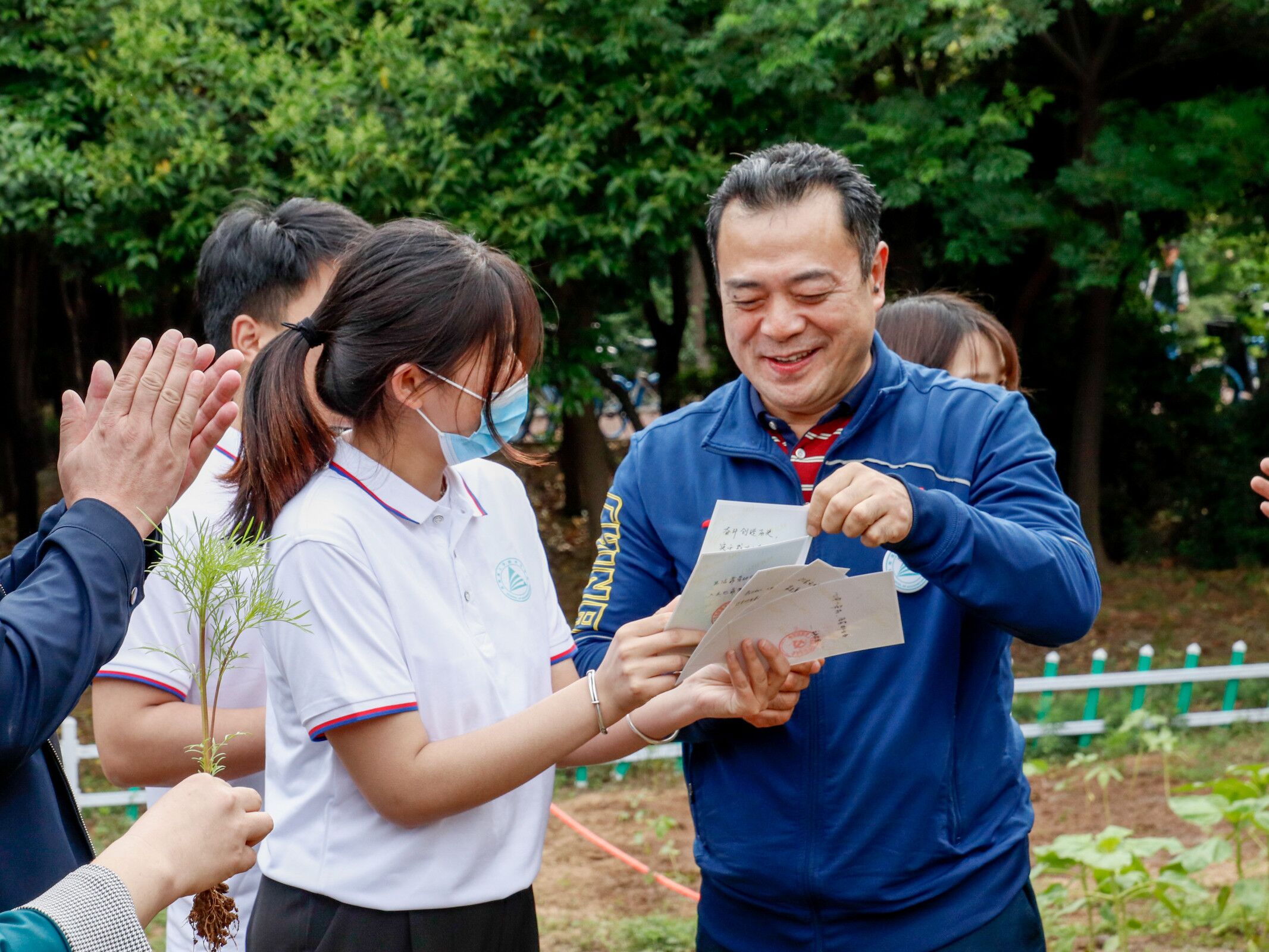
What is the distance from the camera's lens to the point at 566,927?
5.05 meters

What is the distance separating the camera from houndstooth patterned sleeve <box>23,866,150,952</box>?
1341 millimetres

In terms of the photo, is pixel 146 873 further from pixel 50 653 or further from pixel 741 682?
pixel 741 682

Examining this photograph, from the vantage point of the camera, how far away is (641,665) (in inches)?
78.7

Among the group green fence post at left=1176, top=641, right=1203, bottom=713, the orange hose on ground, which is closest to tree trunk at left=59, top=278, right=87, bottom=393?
the orange hose on ground

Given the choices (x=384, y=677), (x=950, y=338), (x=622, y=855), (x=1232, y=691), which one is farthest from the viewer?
(x=1232, y=691)

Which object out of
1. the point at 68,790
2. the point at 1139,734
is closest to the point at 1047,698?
the point at 1139,734

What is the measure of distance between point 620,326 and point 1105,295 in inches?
234

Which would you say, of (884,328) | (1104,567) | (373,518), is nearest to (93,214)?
(884,328)

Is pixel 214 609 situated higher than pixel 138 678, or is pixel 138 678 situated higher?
pixel 214 609

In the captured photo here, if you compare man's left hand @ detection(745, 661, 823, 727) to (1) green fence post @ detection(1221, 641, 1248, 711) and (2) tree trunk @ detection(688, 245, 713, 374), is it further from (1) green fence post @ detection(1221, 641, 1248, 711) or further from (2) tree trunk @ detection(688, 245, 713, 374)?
(2) tree trunk @ detection(688, 245, 713, 374)

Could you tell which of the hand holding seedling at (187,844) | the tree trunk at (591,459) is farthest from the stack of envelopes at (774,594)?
the tree trunk at (591,459)

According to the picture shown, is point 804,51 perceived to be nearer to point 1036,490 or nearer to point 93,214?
point 93,214

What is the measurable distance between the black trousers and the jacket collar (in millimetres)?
934

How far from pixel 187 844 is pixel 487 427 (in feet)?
3.19
